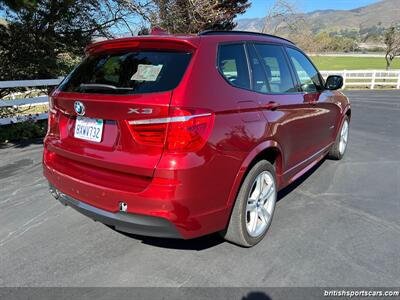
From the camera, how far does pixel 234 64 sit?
3326 millimetres

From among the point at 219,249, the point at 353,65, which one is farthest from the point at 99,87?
the point at 353,65

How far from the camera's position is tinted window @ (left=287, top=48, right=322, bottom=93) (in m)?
4.52

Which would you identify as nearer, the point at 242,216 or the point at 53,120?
the point at 242,216

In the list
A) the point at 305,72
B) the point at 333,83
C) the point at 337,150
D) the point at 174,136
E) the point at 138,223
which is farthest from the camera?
the point at 337,150

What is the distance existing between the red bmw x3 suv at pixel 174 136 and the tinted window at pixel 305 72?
725 millimetres

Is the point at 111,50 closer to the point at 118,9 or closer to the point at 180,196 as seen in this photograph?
the point at 180,196

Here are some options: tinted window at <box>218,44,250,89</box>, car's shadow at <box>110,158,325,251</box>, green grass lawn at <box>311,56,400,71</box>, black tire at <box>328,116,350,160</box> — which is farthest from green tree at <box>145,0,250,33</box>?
green grass lawn at <box>311,56,400,71</box>

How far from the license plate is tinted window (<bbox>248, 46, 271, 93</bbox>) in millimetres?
1397

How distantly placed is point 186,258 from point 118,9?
33.6 ft

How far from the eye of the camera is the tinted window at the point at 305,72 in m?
4.52

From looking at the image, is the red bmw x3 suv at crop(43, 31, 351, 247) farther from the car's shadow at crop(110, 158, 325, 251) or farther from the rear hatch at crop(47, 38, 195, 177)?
the car's shadow at crop(110, 158, 325, 251)

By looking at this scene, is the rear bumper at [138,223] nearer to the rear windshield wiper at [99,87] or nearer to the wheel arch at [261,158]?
the wheel arch at [261,158]

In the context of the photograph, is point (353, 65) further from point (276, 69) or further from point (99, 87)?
point (99, 87)

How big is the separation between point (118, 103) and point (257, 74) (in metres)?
1.39
